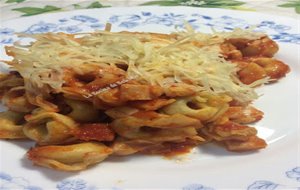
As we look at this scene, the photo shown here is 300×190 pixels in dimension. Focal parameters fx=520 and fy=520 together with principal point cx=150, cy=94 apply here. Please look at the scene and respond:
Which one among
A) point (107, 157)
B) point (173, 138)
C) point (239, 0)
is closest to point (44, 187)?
point (107, 157)

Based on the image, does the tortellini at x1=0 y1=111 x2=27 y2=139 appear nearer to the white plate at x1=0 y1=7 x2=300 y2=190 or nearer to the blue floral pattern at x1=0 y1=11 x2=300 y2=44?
the white plate at x1=0 y1=7 x2=300 y2=190

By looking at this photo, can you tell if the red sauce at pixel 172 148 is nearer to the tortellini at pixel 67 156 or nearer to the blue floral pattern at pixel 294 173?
the tortellini at pixel 67 156

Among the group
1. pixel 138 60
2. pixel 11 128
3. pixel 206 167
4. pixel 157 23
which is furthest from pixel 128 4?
pixel 206 167

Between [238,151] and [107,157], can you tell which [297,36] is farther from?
[107,157]

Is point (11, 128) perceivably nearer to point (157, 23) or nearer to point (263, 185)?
point (263, 185)

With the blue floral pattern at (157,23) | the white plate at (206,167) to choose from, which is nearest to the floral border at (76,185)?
the white plate at (206,167)

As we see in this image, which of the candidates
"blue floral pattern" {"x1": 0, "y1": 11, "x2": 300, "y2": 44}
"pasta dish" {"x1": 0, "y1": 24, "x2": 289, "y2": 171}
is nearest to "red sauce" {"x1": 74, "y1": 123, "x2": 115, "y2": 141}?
"pasta dish" {"x1": 0, "y1": 24, "x2": 289, "y2": 171}
